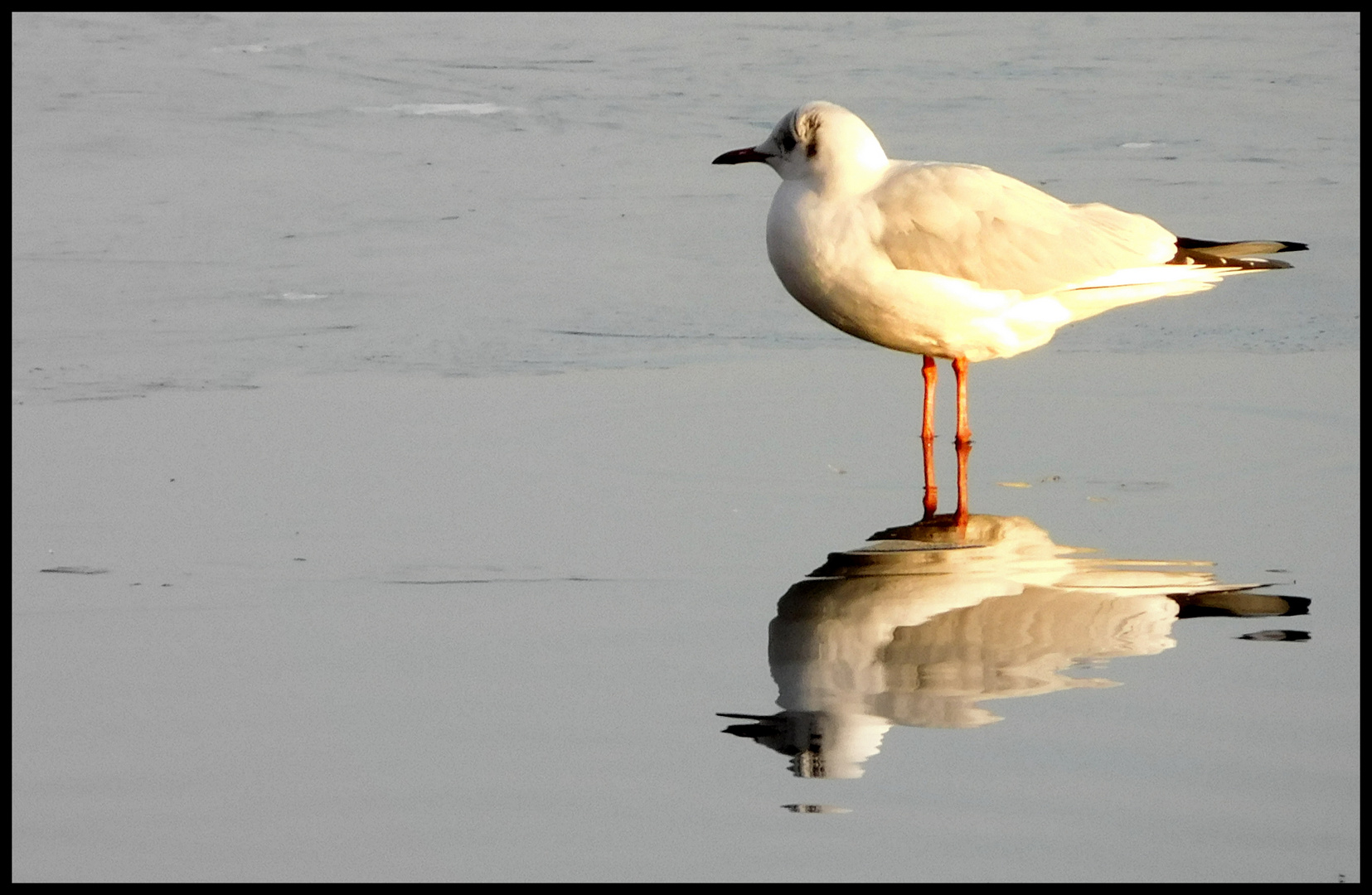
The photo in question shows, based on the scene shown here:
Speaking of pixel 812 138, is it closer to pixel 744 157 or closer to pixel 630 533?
pixel 744 157

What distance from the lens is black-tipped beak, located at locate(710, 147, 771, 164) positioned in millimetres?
6473

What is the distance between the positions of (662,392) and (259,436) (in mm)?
1371

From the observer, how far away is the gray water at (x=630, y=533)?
3.39 metres

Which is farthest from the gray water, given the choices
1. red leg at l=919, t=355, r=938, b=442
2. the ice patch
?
the ice patch

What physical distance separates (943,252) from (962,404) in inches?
19.7

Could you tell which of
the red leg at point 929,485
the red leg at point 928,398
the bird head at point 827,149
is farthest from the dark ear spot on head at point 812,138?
the red leg at point 929,485

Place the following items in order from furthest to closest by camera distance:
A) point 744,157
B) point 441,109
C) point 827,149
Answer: point 441,109 < point 744,157 < point 827,149

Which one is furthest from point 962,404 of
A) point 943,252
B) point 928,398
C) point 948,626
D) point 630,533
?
point 948,626

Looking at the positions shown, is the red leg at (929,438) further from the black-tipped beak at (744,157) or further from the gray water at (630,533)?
the black-tipped beak at (744,157)

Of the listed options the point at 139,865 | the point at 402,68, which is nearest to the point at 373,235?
the point at 402,68

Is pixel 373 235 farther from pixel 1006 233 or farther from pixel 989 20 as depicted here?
pixel 989 20

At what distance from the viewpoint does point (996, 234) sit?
20.2ft
